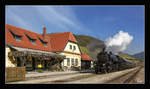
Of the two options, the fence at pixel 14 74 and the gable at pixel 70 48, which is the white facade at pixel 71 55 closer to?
the gable at pixel 70 48

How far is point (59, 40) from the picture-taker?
1325 inches

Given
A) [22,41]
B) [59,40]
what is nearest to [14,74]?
[22,41]

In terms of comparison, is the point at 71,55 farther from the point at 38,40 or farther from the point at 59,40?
the point at 38,40

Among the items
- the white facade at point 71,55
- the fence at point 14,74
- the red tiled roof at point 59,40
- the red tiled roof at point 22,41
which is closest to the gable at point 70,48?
the white facade at point 71,55

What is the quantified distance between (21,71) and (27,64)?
1035 centimetres

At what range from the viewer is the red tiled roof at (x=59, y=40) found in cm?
3161

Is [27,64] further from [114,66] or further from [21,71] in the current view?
[114,66]

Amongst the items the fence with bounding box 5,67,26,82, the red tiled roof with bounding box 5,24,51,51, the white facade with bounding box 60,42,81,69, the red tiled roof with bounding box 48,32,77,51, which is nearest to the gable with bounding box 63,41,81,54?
the white facade with bounding box 60,42,81,69

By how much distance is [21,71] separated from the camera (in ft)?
47.9

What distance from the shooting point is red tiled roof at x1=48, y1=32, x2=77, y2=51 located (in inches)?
1245

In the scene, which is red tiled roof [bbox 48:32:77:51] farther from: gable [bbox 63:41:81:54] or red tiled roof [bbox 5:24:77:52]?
gable [bbox 63:41:81:54]

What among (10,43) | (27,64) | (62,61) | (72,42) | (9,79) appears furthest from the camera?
(72,42)

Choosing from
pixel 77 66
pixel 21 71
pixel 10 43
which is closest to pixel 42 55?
pixel 10 43

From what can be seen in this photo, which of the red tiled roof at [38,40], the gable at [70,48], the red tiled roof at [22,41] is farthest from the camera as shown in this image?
the gable at [70,48]
